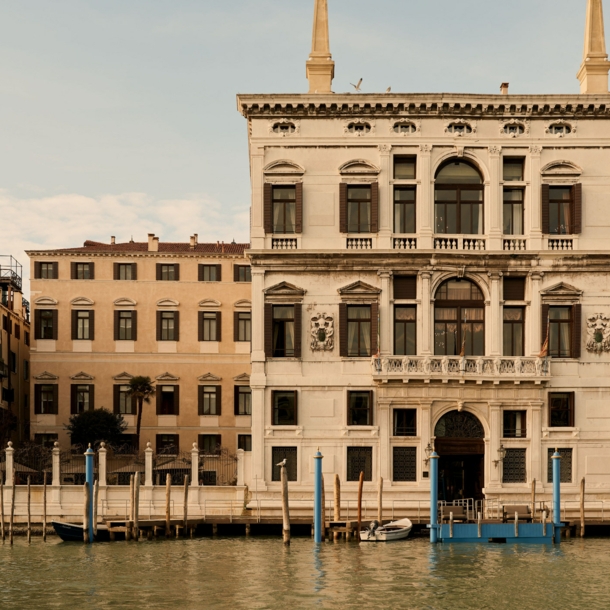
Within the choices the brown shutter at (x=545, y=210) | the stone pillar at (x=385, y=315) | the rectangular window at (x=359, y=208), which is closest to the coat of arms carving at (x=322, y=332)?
the stone pillar at (x=385, y=315)

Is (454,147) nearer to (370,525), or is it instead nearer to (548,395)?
(548,395)

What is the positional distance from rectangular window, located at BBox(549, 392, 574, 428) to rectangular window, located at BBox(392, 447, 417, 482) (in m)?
4.87

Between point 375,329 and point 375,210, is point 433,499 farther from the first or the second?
point 375,210

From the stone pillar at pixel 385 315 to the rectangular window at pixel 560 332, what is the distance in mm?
5566

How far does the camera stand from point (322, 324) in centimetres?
4012

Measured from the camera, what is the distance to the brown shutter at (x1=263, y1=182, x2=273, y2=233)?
1587 inches

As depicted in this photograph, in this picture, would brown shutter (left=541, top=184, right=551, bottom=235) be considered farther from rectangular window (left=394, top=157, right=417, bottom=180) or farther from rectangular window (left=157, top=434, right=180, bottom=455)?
rectangular window (left=157, top=434, right=180, bottom=455)

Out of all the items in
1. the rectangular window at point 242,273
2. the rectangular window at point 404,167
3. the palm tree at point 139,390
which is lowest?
the palm tree at point 139,390

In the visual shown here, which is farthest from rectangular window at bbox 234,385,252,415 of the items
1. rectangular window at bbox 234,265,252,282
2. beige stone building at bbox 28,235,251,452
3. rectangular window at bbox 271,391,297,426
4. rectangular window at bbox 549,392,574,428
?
rectangular window at bbox 549,392,574,428

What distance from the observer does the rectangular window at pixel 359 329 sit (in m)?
40.2

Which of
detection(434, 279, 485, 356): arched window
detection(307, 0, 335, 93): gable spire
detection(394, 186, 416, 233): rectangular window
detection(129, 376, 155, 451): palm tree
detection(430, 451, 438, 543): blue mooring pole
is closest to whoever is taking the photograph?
detection(430, 451, 438, 543): blue mooring pole

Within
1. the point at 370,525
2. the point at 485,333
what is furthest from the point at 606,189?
the point at 370,525

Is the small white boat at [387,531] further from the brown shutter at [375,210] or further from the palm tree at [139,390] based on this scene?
the palm tree at [139,390]

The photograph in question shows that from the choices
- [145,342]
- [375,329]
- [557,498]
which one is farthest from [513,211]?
[145,342]
